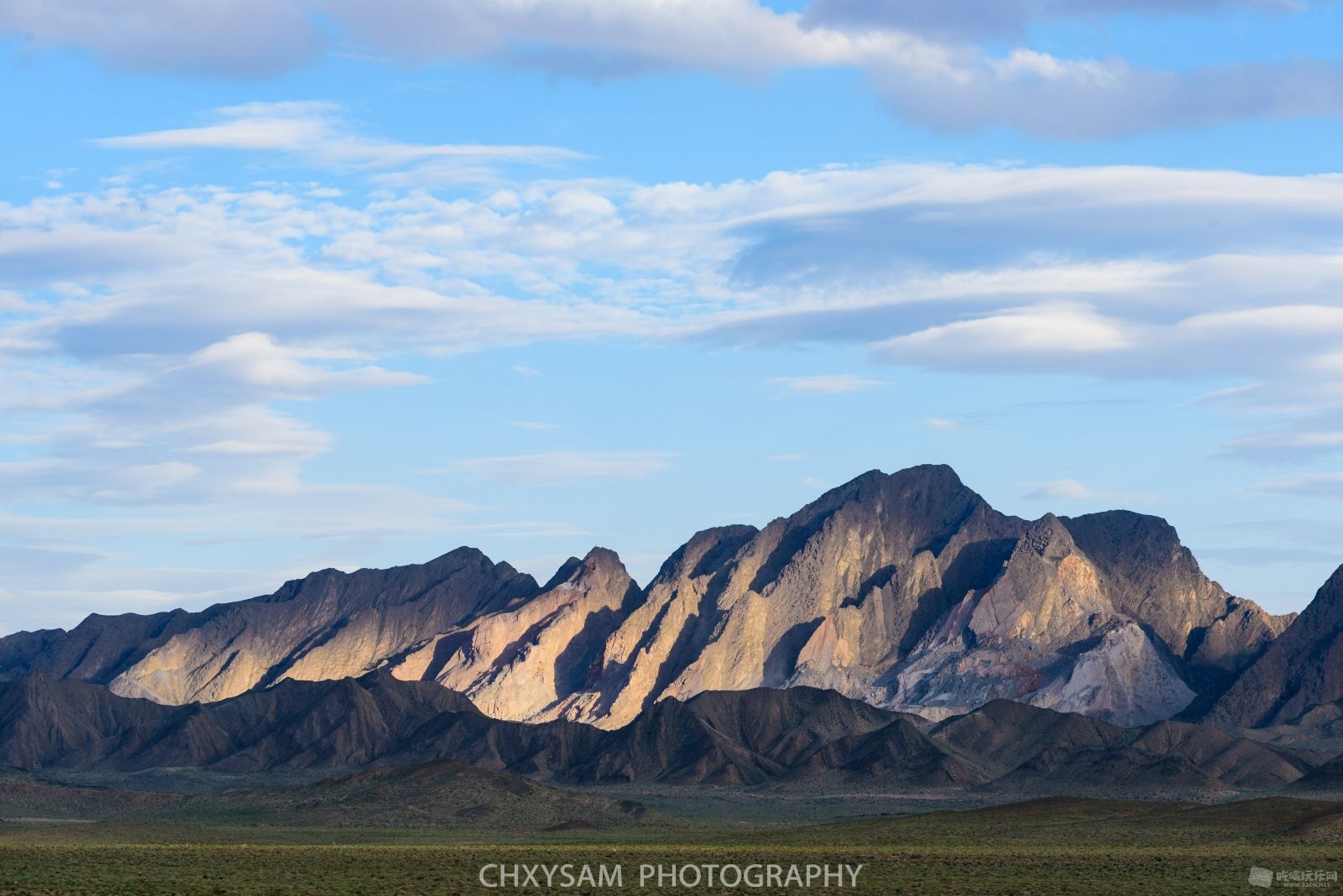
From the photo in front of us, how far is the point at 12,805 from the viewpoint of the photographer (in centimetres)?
18425

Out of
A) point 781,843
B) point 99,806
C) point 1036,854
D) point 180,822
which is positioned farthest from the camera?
point 99,806

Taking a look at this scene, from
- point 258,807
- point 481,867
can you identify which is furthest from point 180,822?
point 481,867

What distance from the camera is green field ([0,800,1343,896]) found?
9169 centimetres

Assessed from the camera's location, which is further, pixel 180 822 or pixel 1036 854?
pixel 180 822

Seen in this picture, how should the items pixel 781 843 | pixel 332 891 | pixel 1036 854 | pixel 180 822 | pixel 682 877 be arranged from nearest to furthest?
1. pixel 332 891
2. pixel 682 877
3. pixel 1036 854
4. pixel 781 843
5. pixel 180 822

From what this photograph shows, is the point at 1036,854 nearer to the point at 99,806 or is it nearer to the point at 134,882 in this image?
the point at 134,882

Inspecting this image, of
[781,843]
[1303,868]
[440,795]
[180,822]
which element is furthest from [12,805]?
[1303,868]

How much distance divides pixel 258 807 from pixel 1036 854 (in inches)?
3954

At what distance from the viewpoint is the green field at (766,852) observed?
301ft

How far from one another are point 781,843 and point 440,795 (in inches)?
2580

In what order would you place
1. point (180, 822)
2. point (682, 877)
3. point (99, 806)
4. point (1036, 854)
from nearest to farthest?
point (682, 877)
point (1036, 854)
point (180, 822)
point (99, 806)

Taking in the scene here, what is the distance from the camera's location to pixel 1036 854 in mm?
116125

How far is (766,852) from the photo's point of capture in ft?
395

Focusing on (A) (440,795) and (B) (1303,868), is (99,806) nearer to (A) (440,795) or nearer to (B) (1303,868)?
(A) (440,795)
